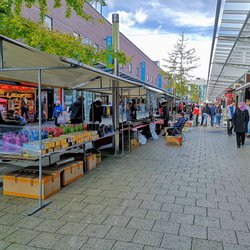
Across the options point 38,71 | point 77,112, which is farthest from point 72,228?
point 77,112

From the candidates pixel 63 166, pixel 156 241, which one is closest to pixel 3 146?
pixel 63 166

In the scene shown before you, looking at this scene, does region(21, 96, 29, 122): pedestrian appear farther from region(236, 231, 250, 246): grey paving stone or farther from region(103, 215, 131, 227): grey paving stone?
region(236, 231, 250, 246): grey paving stone

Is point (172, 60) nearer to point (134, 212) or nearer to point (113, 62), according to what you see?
point (113, 62)

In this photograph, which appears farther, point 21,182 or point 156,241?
point 21,182

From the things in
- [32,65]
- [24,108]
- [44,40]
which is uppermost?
[44,40]

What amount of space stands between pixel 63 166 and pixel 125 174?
1.46 metres

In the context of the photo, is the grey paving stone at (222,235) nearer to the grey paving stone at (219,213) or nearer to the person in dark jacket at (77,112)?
the grey paving stone at (219,213)

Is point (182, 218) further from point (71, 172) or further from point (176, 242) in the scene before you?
point (71, 172)

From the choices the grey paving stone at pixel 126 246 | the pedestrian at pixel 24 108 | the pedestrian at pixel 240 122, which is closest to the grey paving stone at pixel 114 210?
the grey paving stone at pixel 126 246

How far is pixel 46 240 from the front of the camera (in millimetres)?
3332

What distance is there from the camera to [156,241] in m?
3.31

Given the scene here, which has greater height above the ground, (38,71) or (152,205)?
(38,71)

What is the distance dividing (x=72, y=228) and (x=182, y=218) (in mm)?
1515

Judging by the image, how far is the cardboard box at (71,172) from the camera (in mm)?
5449
